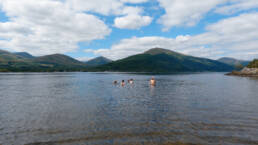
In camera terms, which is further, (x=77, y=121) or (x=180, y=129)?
(x=77, y=121)

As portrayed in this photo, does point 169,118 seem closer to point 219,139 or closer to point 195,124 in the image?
point 195,124

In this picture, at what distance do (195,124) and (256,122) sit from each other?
776 centimetres

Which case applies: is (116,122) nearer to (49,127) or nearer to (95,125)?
(95,125)

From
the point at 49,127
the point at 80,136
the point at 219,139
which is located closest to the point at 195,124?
the point at 219,139

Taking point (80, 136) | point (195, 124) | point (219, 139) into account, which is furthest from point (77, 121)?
point (219, 139)

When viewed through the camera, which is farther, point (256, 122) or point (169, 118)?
point (169, 118)

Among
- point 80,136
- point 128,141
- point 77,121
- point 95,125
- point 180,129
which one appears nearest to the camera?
point 128,141

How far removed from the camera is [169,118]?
20.8 m

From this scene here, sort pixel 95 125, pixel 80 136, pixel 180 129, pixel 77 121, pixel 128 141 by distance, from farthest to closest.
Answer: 1. pixel 77 121
2. pixel 95 125
3. pixel 180 129
4. pixel 80 136
5. pixel 128 141

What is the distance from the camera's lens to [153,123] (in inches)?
741

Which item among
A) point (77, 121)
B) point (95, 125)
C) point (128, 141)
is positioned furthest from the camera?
point (77, 121)

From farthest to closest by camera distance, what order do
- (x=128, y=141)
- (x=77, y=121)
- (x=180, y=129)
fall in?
(x=77, y=121), (x=180, y=129), (x=128, y=141)

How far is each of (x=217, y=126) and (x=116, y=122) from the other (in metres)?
11.7

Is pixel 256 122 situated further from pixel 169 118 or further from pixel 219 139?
pixel 169 118
